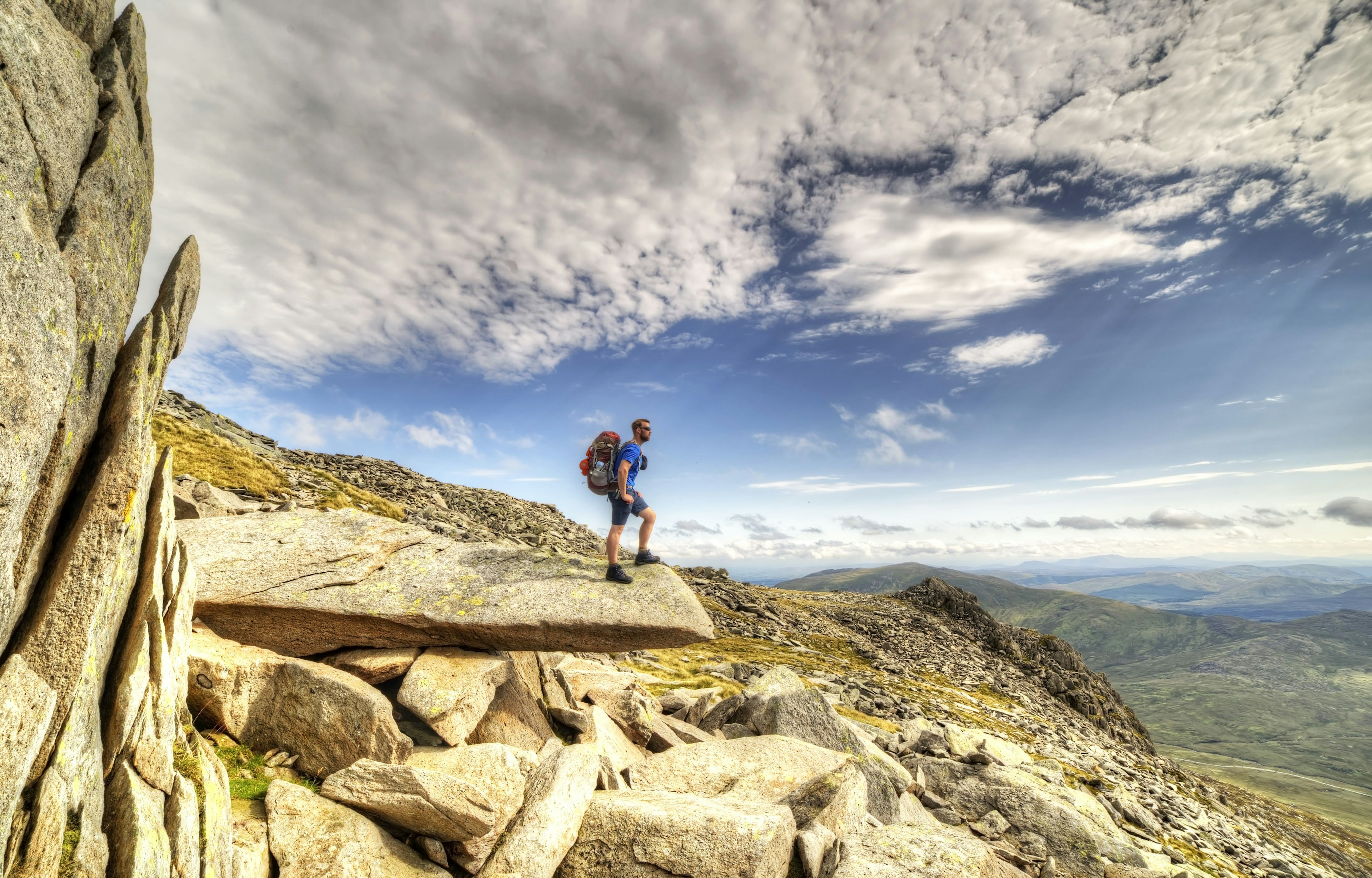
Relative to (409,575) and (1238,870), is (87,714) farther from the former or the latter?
(1238,870)

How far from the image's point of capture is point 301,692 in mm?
12375

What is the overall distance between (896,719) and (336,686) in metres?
35.6

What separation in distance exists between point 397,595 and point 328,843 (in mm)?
7024

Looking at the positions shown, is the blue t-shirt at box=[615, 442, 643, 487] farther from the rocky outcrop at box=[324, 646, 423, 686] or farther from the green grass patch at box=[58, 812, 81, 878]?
the green grass patch at box=[58, 812, 81, 878]

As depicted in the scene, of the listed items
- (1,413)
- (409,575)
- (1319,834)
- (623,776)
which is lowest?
(1319,834)

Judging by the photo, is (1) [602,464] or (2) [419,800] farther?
(1) [602,464]

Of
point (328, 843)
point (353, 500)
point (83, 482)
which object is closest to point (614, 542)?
point (328, 843)

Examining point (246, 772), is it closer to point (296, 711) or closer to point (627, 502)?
point (296, 711)

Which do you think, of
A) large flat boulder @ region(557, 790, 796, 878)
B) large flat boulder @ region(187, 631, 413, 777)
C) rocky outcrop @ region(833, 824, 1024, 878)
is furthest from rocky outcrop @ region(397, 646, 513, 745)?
rocky outcrop @ region(833, 824, 1024, 878)

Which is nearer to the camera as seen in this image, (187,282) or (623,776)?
(187,282)

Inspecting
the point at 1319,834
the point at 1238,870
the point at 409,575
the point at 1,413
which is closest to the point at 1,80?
the point at 1,413

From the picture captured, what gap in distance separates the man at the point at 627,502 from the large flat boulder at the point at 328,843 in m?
8.24

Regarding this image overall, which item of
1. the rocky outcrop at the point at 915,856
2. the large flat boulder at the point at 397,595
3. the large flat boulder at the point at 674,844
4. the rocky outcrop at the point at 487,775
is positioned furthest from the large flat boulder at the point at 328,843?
the rocky outcrop at the point at 915,856

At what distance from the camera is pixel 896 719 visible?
3778 cm
